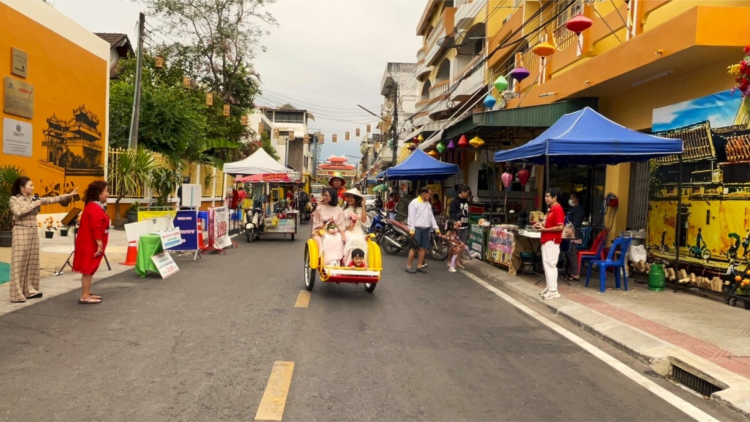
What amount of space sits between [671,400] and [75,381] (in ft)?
16.2

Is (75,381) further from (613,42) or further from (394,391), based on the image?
(613,42)

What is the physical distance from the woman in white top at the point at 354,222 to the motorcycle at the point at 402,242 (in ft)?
17.3

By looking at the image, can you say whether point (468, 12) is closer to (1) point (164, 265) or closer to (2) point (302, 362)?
(1) point (164, 265)

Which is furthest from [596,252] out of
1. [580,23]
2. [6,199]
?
[6,199]

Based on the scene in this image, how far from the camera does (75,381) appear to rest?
4.55 meters

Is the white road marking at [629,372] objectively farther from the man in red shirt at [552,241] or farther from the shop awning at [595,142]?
the shop awning at [595,142]

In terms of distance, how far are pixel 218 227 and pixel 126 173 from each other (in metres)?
6.23

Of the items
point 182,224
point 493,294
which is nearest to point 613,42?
point 493,294

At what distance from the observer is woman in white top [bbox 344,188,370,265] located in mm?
8484

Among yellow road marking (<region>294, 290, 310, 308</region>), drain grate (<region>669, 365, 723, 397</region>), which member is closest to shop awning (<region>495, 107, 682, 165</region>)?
yellow road marking (<region>294, 290, 310, 308</region>)

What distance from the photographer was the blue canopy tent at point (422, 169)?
18.8 meters

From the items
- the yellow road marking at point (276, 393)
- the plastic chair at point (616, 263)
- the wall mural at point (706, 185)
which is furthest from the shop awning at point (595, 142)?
the yellow road marking at point (276, 393)

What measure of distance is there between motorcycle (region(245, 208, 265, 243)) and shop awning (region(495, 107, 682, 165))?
9.17 meters

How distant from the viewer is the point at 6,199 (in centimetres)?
1260
